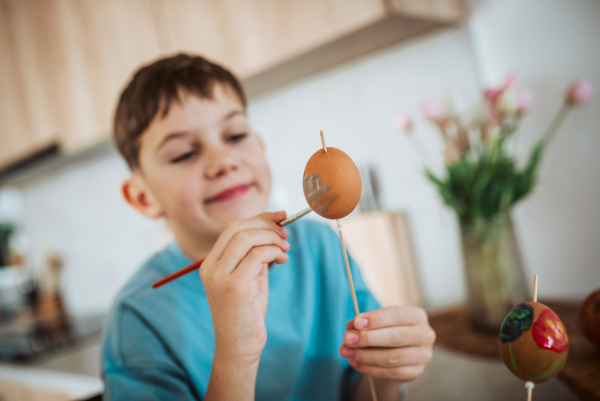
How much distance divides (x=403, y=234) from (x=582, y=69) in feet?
2.34

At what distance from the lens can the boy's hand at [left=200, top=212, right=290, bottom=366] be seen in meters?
0.47

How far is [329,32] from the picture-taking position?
116 centimetres

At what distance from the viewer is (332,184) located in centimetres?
41

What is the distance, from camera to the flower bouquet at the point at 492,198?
3.19ft

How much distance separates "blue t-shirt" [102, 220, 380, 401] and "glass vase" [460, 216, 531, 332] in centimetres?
38

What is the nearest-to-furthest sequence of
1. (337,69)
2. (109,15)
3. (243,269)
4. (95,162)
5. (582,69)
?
(243,269)
(582,69)
(337,69)
(109,15)
(95,162)

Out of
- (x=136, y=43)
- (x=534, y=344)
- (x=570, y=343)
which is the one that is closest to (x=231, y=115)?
(x=534, y=344)

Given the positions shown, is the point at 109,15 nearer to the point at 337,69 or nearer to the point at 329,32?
the point at 337,69

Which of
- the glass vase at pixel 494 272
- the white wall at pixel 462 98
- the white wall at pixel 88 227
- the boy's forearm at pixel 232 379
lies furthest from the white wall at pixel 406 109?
the white wall at pixel 88 227

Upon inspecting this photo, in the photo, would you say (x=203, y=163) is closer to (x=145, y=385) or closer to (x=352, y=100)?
(x=145, y=385)

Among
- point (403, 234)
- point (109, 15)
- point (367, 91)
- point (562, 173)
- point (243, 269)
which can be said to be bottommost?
point (403, 234)

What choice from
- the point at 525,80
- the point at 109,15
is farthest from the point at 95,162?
the point at 525,80

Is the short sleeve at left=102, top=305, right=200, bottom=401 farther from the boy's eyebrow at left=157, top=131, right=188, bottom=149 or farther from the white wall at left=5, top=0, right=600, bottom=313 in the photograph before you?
the white wall at left=5, top=0, right=600, bottom=313

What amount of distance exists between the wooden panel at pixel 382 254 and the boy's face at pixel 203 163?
76 centimetres
